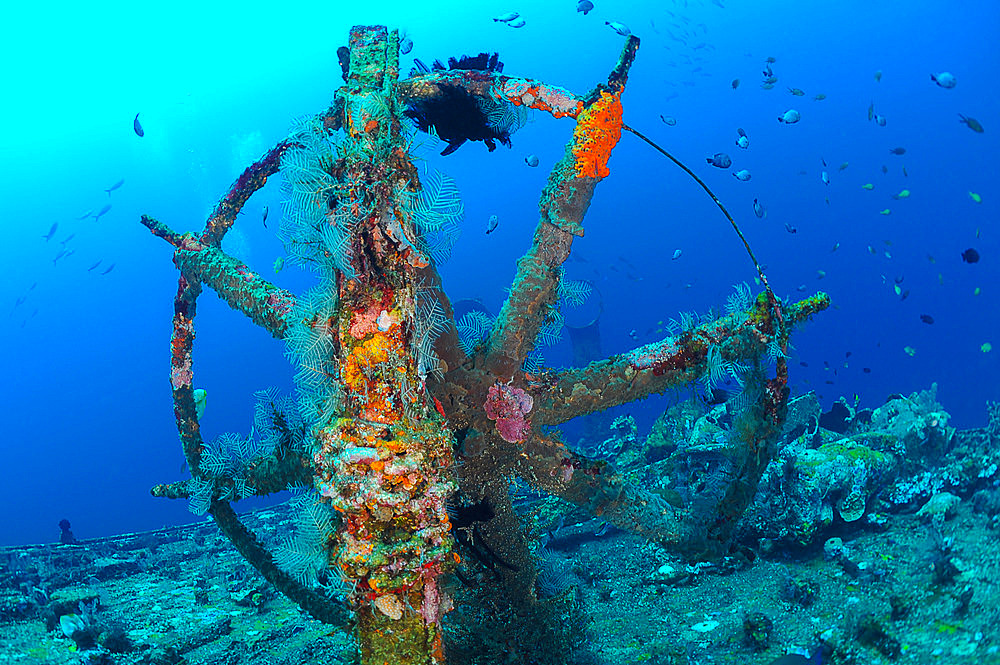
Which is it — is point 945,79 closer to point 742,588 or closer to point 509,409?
point 742,588

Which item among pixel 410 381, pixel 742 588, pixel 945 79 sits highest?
pixel 945 79

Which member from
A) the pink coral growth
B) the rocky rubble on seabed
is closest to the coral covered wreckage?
the pink coral growth

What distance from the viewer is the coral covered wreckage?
2.10 m

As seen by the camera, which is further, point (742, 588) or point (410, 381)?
point (742, 588)

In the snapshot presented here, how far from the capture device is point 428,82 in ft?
9.86

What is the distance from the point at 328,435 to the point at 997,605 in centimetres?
610

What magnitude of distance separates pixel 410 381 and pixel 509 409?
53.5 inches

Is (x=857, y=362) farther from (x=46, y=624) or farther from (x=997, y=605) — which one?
(x=46, y=624)

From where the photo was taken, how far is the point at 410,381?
2.23 m

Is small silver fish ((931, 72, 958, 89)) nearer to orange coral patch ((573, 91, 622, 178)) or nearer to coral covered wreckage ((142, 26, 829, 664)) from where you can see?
coral covered wreckage ((142, 26, 829, 664))

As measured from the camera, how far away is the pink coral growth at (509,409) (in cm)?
346

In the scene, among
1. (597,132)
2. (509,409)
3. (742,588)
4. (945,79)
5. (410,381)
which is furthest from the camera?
(945,79)

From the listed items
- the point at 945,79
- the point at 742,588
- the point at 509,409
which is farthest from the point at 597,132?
the point at 945,79

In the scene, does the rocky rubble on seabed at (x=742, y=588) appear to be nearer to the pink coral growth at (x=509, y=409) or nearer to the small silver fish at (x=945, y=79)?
the pink coral growth at (x=509, y=409)
